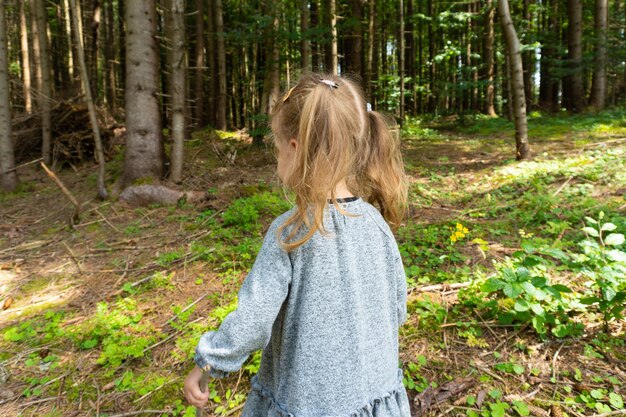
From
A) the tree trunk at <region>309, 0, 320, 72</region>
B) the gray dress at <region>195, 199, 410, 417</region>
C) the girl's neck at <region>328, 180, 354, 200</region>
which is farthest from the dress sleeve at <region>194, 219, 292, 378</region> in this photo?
the tree trunk at <region>309, 0, 320, 72</region>

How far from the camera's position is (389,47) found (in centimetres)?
2677

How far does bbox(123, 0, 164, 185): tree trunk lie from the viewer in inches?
227

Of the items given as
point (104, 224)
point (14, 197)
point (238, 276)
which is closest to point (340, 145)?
point (238, 276)

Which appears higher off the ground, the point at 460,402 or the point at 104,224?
the point at 104,224

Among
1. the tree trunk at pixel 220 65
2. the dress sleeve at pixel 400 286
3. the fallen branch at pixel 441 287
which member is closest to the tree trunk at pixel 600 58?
the tree trunk at pixel 220 65

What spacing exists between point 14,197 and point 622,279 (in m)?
8.63

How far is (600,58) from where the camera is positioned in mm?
10938

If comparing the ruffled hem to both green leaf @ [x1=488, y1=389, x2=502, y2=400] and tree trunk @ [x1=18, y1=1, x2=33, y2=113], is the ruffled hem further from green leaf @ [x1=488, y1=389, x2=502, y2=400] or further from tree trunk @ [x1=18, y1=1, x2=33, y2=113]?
tree trunk @ [x1=18, y1=1, x2=33, y2=113]

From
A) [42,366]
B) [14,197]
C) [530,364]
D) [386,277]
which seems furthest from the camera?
[14,197]

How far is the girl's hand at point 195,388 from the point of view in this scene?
4.01 feet

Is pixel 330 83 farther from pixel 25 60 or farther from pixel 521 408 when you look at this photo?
pixel 25 60

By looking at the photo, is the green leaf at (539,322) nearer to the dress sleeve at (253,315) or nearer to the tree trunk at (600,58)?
the dress sleeve at (253,315)

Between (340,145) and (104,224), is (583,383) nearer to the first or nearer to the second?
(340,145)

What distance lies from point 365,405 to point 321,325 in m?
0.37
